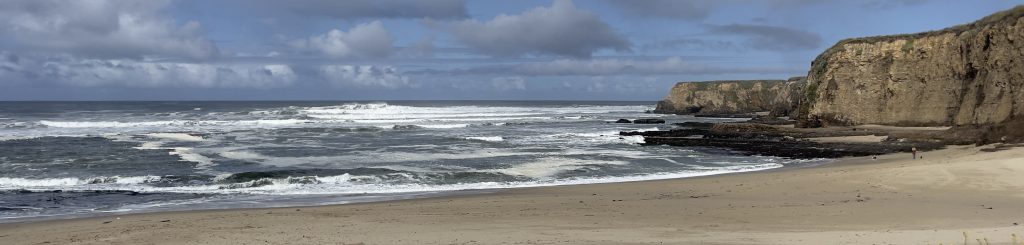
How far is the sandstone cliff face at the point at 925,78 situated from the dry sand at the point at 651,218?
580 inches

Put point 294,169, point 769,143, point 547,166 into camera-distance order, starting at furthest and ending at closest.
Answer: point 769,143 < point 547,166 < point 294,169

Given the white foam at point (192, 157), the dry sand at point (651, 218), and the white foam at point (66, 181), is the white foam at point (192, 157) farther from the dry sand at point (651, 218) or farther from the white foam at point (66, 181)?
the dry sand at point (651, 218)

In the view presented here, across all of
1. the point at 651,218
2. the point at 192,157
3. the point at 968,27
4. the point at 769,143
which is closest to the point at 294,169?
the point at 192,157

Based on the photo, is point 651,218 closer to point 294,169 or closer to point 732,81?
point 294,169

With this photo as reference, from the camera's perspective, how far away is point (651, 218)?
34.0 feet

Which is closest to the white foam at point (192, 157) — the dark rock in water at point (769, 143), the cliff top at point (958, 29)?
the dark rock in water at point (769, 143)

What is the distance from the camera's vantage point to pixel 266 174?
1894cm

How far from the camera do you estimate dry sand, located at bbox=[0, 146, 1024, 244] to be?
8469 millimetres

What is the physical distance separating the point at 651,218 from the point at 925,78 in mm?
31228

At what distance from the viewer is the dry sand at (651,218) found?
847cm

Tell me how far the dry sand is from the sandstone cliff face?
14.7 meters

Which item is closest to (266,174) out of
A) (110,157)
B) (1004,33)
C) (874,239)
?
(110,157)

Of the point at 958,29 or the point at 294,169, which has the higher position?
the point at 958,29

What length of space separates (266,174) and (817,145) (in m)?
21.3
